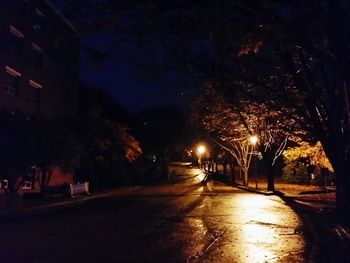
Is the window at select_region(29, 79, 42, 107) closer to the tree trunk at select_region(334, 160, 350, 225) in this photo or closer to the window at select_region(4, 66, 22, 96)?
the window at select_region(4, 66, 22, 96)

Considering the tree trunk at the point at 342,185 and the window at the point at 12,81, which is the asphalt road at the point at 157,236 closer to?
the tree trunk at the point at 342,185

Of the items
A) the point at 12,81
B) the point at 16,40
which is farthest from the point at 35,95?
the point at 16,40

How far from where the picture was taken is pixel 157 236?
45.1 feet

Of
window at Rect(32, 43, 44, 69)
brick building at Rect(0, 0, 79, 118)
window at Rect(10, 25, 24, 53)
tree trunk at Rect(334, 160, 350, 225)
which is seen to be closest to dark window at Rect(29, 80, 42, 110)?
brick building at Rect(0, 0, 79, 118)

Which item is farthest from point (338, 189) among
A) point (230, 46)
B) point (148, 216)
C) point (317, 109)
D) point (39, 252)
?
Result: point (39, 252)

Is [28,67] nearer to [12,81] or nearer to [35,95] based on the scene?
[12,81]

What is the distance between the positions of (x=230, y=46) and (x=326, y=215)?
36.0ft

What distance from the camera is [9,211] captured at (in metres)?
21.5

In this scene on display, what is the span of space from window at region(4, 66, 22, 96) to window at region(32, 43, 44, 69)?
121 inches

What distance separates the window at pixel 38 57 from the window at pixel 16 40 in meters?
1.89

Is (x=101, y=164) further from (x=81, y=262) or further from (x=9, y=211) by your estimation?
(x=81, y=262)

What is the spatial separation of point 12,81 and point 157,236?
2254 centimetres

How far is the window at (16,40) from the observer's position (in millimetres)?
32844

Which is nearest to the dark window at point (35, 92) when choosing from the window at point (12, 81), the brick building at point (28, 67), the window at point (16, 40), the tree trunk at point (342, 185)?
the brick building at point (28, 67)
